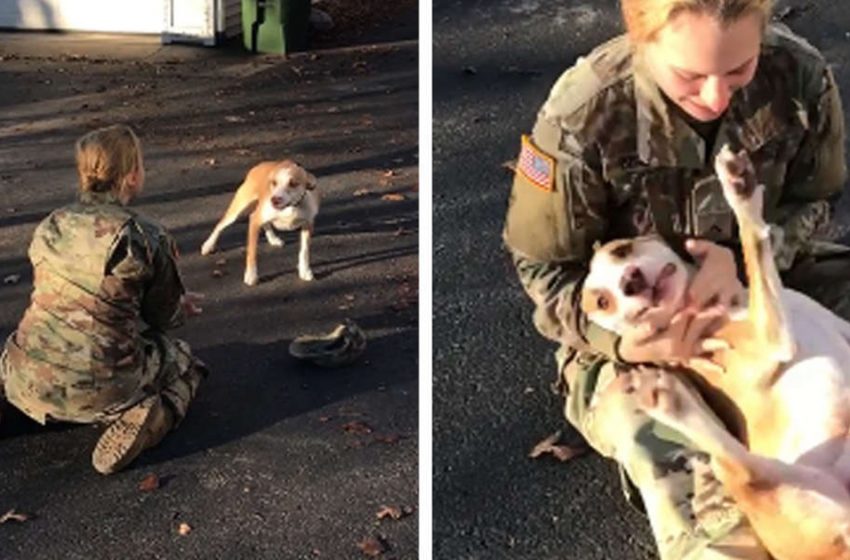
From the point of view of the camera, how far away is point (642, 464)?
9.78 feet

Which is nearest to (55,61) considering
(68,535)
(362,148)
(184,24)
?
(184,24)

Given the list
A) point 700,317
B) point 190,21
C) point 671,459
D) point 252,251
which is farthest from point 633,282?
point 190,21

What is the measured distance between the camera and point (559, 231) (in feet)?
10.2

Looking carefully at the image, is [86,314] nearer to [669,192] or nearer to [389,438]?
[389,438]

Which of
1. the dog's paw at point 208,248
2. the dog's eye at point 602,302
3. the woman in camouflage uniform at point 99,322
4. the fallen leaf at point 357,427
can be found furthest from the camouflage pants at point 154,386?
the dog's eye at point 602,302

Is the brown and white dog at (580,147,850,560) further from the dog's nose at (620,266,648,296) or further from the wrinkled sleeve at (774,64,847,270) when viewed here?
the wrinkled sleeve at (774,64,847,270)

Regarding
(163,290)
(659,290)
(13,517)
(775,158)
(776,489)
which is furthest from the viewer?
(163,290)

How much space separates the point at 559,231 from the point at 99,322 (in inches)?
54.4

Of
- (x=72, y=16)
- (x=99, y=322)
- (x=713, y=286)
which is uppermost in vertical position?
(x=713, y=286)

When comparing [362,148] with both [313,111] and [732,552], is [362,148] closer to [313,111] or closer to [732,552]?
[313,111]

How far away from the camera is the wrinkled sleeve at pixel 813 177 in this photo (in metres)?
3.07

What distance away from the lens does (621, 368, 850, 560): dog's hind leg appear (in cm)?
253

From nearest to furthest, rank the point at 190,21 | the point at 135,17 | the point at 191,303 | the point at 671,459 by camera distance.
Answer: the point at 671,459 < the point at 191,303 < the point at 190,21 < the point at 135,17

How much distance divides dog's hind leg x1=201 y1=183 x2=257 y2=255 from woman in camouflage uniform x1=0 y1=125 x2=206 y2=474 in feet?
3.86
